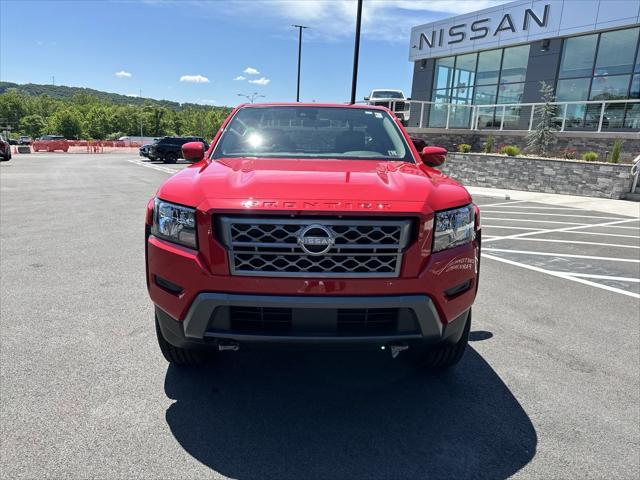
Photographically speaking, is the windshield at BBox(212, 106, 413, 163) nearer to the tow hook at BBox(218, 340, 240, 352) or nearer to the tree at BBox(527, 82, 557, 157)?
the tow hook at BBox(218, 340, 240, 352)

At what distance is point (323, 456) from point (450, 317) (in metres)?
0.98

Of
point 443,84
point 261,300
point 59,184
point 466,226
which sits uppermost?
point 443,84

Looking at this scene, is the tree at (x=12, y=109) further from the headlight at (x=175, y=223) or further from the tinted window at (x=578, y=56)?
the headlight at (x=175, y=223)

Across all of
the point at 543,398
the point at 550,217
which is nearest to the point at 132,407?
the point at 543,398

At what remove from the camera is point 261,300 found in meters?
2.27

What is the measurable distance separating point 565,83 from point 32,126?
147 metres

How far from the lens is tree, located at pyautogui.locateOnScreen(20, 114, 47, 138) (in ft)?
431

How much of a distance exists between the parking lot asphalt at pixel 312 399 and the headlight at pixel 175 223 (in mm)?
1026

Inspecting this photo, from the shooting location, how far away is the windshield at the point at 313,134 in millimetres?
3492

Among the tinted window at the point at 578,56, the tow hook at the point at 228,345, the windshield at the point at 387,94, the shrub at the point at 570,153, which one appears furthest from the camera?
the windshield at the point at 387,94

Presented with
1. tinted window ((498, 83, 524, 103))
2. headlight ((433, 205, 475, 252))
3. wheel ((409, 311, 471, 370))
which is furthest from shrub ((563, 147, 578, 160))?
headlight ((433, 205, 475, 252))

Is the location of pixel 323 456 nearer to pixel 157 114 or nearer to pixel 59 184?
pixel 59 184

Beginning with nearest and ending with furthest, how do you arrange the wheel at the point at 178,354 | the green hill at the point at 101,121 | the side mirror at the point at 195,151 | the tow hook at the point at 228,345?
the tow hook at the point at 228,345 < the wheel at the point at 178,354 < the side mirror at the point at 195,151 < the green hill at the point at 101,121

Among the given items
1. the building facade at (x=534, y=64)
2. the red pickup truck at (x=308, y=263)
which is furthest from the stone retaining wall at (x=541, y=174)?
the red pickup truck at (x=308, y=263)
